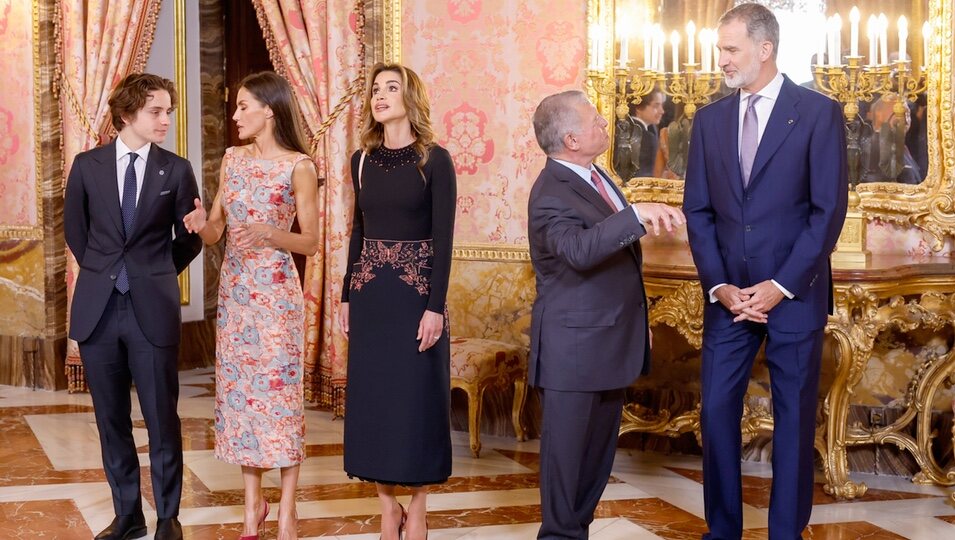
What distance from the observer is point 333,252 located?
21.5 feet

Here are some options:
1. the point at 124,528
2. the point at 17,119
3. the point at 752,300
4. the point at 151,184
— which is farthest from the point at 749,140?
the point at 17,119

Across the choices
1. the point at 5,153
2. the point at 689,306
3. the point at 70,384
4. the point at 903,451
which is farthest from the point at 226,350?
the point at 5,153

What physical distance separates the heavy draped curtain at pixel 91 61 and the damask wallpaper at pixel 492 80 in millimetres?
2076

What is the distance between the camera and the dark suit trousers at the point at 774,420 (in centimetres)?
355

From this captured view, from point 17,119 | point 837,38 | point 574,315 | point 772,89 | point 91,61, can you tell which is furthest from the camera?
point 17,119

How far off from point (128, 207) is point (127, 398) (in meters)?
0.69

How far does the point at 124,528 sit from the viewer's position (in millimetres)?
4141

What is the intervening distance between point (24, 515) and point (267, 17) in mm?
3359

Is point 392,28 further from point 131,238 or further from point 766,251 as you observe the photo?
point 766,251

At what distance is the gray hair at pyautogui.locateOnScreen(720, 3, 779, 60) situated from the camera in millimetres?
3543

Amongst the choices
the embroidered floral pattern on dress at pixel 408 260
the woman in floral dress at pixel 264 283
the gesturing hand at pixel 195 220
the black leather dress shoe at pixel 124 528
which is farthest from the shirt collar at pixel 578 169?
the black leather dress shoe at pixel 124 528

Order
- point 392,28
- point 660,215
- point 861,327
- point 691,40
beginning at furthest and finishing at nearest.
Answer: point 392,28 < point 691,40 < point 861,327 < point 660,215

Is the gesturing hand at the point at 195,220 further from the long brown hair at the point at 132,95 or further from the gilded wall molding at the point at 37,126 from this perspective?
Result: the gilded wall molding at the point at 37,126

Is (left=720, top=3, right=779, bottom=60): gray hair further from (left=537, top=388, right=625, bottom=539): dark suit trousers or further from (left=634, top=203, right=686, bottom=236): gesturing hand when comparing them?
(left=537, top=388, right=625, bottom=539): dark suit trousers
